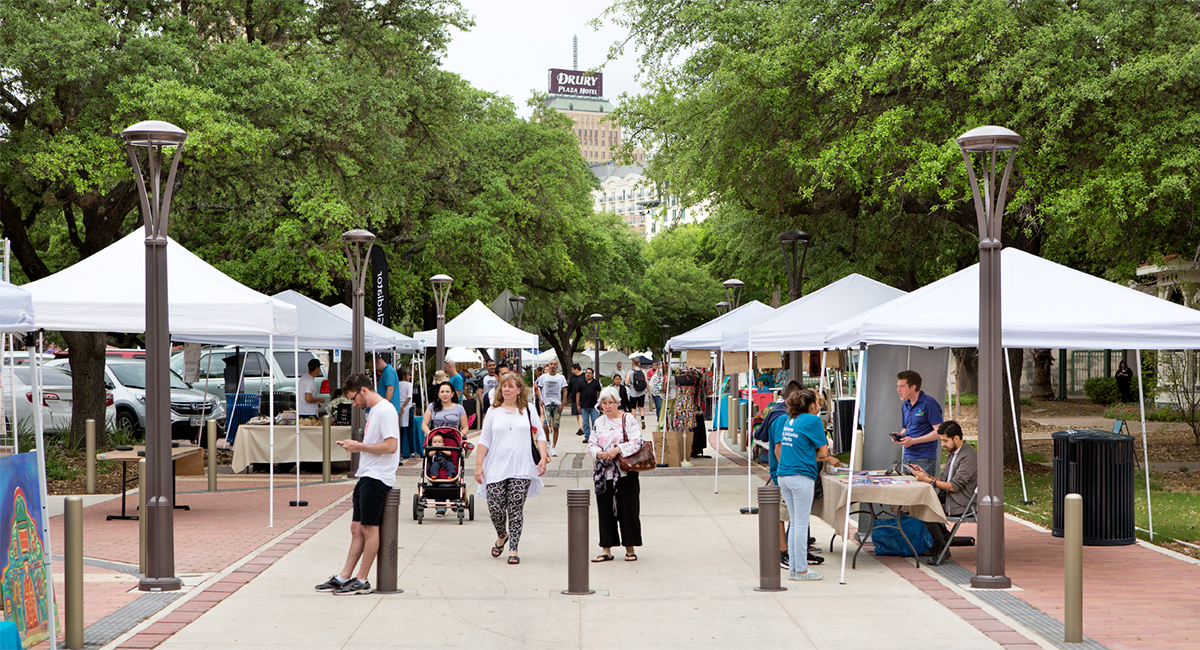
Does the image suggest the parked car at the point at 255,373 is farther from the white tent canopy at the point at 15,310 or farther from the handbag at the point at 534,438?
the white tent canopy at the point at 15,310

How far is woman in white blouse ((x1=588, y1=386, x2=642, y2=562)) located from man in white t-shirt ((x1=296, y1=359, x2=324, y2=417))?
31.2 feet

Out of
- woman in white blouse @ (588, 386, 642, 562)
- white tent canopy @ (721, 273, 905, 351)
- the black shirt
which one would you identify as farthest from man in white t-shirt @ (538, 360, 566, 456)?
woman in white blouse @ (588, 386, 642, 562)

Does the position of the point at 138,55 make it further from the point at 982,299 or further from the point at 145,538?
the point at 982,299

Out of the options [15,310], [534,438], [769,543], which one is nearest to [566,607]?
[769,543]

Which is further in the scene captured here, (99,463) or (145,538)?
(99,463)

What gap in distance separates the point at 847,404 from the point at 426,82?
444 inches

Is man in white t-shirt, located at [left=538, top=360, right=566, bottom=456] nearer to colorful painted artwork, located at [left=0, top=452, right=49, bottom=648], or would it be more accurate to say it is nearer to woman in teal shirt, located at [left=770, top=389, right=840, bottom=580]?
woman in teal shirt, located at [left=770, top=389, right=840, bottom=580]

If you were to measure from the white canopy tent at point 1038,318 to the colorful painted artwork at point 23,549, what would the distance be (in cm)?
593

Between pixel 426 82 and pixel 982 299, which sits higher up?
pixel 426 82

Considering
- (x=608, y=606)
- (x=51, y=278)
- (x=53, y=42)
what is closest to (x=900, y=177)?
(x=608, y=606)

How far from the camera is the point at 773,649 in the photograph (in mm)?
6895

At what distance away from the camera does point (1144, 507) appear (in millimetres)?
13430

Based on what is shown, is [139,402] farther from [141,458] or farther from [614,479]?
[614,479]

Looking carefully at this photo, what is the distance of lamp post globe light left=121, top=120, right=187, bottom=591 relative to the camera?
28.3 feet
